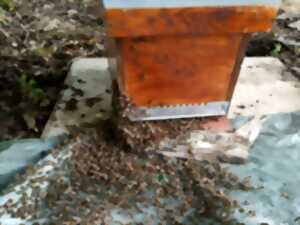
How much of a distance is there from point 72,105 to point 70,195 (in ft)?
1.69

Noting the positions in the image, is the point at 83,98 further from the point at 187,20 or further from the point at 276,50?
the point at 276,50

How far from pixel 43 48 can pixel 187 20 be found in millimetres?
1049

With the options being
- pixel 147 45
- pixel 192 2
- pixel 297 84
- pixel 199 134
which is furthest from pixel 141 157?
pixel 297 84

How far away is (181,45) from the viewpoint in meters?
1.54

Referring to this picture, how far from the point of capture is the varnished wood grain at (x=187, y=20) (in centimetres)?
141

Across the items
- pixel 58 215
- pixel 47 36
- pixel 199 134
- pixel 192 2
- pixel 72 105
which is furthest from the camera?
pixel 47 36

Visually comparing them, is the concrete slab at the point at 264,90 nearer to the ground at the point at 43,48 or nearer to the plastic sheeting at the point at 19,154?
the ground at the point at 43,48

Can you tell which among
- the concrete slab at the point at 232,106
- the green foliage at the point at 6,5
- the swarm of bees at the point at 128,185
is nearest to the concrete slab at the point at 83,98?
the concrete slab at the point at 232,106

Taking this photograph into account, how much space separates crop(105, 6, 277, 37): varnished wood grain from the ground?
23.9 inches

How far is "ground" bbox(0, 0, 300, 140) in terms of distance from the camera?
1.90 metres

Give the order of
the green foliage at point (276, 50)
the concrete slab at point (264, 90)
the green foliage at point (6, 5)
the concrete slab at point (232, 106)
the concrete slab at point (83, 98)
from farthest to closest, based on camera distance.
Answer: the green foliage at point (6, 5) → the green foliage at point (276, 50) → the concrete slab at point (264, 90) → the concrete slab at point (83, 98) → the concrete slab at point (232, 106)

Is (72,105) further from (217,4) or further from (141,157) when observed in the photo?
(217,4)

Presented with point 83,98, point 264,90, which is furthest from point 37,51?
point 264,90

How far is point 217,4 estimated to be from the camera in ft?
4.75
